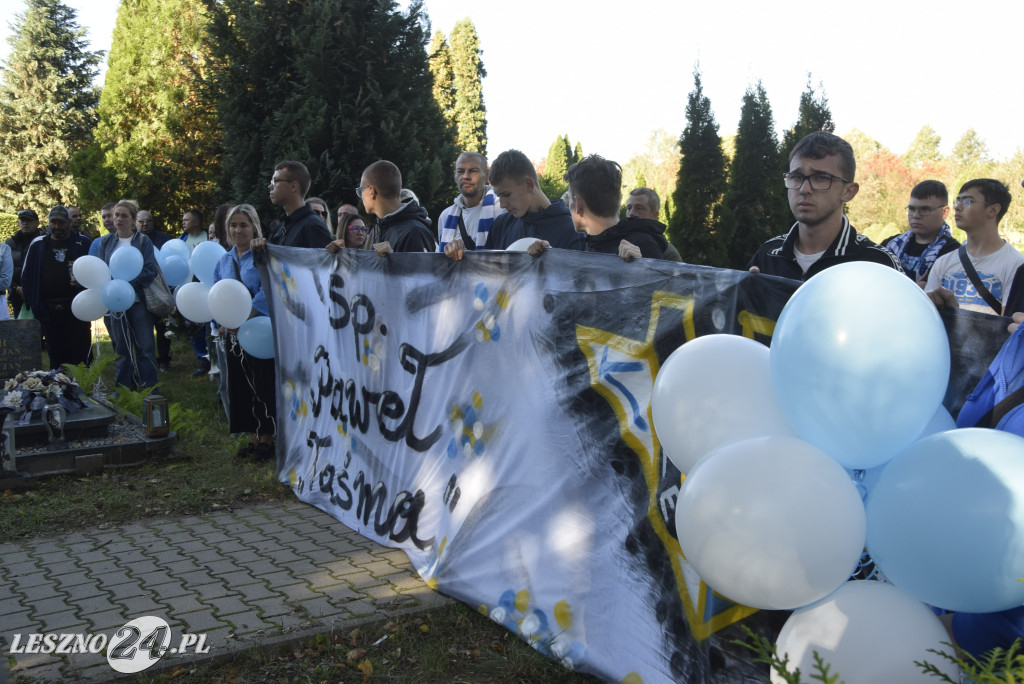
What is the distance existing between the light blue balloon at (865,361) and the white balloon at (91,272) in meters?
8.88

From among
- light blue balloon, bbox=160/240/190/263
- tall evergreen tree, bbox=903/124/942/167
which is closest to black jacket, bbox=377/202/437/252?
light blue balloon, bbox=160/240/190/263

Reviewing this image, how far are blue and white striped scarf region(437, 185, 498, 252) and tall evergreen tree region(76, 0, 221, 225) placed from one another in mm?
13179

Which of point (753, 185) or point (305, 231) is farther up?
point (753, 185)

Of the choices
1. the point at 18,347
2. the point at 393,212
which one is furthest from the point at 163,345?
the point at 393,212

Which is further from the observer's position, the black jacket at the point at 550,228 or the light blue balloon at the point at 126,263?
the light blue balloon at the point at 126,263

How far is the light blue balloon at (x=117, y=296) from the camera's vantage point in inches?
357

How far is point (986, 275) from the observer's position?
4.69 meters

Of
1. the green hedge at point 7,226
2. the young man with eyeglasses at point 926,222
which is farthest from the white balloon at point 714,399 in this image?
the green hedge at point 7,226

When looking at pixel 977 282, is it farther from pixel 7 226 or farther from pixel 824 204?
pixel 7 226

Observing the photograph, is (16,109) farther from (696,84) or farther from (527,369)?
(527,369)

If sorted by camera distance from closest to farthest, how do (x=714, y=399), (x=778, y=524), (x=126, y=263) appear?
(x=778, y=524), (x=714, y=399), (x=126, y=263)

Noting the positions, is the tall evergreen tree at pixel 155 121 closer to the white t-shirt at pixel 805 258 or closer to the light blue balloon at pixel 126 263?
the light blue balloon at pixel 126 263

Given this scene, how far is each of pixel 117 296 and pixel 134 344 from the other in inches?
37.6

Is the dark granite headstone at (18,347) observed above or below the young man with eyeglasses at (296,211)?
below
